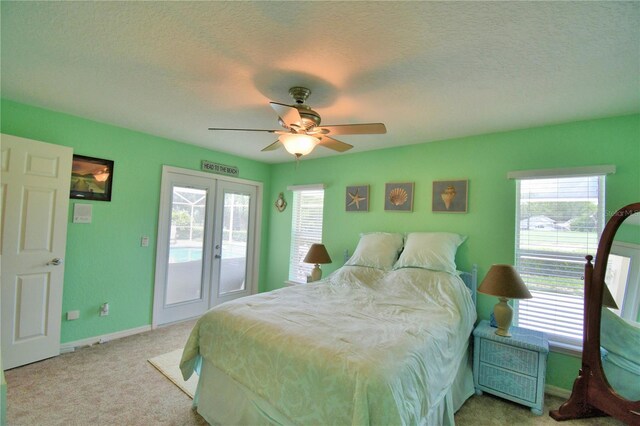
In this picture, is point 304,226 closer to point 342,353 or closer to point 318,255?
point 318,255

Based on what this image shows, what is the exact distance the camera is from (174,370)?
2650 mm

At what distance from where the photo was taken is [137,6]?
1.38 meters

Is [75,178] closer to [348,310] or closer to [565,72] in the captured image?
[348,310]

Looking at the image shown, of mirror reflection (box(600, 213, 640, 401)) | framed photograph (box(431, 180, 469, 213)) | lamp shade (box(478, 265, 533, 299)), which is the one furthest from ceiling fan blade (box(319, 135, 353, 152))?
mirror reflection (box(600, 213, 640, 401))

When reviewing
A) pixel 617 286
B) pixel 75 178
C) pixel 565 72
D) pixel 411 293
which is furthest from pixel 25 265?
pixel 617 286

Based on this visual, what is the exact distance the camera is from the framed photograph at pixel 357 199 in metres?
3.86

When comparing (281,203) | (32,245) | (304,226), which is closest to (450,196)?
(304,226)

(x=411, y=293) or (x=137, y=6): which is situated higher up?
(x=137, y=6)

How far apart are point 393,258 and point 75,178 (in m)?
3.48

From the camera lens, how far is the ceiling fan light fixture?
2.05 meters

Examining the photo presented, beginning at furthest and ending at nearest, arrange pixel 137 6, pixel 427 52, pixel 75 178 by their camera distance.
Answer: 1. pixel 75 178
2. pixel 427 52
3. pixel 137 6

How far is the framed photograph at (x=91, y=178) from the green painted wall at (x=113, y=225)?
0.19 feet

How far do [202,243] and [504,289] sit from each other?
3.67m

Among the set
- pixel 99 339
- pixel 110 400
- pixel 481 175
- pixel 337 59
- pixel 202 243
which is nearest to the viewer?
pixel 337 59
